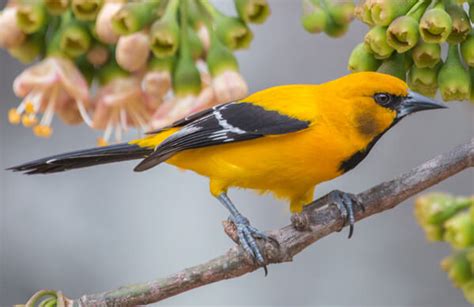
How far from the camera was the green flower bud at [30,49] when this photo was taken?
232cm

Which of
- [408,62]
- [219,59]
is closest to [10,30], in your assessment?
[219,59]

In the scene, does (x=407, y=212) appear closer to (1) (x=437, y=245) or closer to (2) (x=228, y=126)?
(1) (x=437, y=245)

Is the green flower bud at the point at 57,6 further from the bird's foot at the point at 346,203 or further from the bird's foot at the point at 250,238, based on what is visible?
the bird's foot at the point at 346,203

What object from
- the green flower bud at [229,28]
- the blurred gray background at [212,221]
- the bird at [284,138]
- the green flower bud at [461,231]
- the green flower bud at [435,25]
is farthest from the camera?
the blurred gray background at [212,221]

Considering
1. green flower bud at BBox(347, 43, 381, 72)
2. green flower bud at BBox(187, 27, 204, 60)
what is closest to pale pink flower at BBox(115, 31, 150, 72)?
green flower bud at BBox(187, 27, 204, 60)

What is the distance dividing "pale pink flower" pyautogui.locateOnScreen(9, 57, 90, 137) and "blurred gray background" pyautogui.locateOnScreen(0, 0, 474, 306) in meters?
1.67

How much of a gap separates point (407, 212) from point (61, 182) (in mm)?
1622

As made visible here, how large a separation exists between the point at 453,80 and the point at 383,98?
18.6 inches

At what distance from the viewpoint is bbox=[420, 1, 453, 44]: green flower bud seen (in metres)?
1.77

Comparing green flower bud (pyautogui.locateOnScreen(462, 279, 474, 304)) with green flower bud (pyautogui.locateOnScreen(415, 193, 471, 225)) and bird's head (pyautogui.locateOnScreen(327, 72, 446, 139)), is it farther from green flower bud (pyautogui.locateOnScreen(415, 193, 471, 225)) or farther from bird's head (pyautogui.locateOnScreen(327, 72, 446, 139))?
bird's head (pyautogui.locateOnScreen(327, 72, 446, 139))

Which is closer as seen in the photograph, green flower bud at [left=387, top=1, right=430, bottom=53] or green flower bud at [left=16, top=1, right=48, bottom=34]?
green flower bud at [left=387, top=1, right=430, bottom=53]

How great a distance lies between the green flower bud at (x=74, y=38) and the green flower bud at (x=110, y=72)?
7cm

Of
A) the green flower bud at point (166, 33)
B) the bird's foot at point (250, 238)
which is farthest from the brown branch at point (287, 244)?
the green flower bud at point (166, 33)

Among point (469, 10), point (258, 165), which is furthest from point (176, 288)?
point (469, 10)
